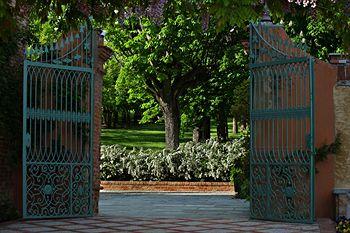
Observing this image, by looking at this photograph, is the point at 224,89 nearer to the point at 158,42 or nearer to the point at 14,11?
the point at 158,42

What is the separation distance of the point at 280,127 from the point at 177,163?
11.4 meters

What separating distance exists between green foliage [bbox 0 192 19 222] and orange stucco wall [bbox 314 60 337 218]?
4720mm

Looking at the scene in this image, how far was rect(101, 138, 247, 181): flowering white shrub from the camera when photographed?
66.8 feet

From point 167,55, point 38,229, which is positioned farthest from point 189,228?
point 167,55

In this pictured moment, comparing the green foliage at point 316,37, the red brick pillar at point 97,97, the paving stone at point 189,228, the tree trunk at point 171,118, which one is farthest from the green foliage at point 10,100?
the tree trunk at point 171,118

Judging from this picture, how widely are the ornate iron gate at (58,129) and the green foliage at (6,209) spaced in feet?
0.78

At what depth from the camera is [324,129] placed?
933cm

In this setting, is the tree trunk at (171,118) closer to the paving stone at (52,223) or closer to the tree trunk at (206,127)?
the tree trunk at (206,127)

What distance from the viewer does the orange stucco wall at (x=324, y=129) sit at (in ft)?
30.1

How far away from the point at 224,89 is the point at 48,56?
14.0 m

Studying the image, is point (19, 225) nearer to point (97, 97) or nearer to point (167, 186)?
point (97, 97)

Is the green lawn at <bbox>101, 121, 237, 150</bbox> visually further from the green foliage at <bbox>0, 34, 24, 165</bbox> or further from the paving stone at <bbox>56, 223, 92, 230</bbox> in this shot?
the paving stone at <bbox>56, 223, 92, 230</bbox>

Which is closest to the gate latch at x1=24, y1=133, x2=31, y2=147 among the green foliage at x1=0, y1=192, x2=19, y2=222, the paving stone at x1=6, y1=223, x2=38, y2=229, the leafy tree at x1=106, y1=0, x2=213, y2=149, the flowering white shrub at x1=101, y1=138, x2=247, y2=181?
the green foliage at x1=0, y1=192, x2=19, y2=222

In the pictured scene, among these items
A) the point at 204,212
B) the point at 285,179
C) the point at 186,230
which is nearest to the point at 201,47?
the point at 204,212
